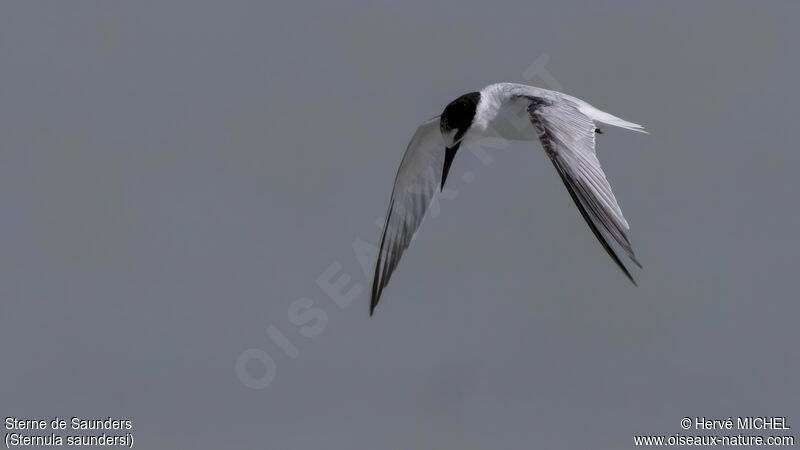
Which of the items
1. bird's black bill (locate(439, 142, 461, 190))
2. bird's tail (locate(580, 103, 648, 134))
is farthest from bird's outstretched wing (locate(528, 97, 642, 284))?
bird's black bill (locate(439, 142, 461, 190))

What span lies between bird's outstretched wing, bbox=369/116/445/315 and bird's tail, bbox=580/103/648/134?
1640mm

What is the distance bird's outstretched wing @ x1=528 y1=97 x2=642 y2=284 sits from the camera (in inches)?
359

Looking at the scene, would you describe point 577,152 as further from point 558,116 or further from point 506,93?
point 506,93

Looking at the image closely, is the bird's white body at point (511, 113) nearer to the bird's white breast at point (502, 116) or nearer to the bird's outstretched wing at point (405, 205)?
the bird's white breast at point (502, 116)

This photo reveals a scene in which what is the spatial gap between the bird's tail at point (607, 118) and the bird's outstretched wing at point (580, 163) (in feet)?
0.55

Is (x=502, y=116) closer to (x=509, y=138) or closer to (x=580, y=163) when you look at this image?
(x=509, y=138)

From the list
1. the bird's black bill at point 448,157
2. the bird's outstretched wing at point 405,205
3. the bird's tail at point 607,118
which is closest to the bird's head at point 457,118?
the bird's black bill at point 448,157

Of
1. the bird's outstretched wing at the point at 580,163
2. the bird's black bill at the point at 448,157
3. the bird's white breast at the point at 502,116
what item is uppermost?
the bird's white breast at the point at 502,116

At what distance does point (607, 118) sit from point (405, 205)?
7.56ft

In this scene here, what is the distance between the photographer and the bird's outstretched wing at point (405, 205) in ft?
43.0

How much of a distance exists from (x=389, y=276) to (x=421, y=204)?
77 cm

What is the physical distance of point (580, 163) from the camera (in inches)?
394

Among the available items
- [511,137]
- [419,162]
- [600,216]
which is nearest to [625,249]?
[600,216]

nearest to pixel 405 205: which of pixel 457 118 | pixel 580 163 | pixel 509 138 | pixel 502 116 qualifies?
pixel 457 118
